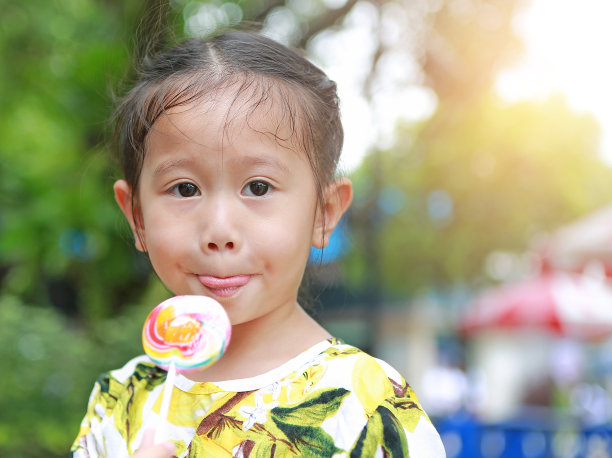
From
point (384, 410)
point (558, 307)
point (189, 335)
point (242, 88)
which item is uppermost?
point (558, 307)

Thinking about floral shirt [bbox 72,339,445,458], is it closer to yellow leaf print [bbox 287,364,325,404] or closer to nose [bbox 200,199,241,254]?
yellow leaf print [bbox 287,364,325,404]

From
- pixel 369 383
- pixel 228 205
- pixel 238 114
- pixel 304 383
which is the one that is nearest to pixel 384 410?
pixel 369 383

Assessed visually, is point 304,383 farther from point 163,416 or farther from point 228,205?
point 228,205

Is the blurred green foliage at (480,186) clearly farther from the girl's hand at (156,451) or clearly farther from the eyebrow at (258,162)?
the girl's hand at (156,451)

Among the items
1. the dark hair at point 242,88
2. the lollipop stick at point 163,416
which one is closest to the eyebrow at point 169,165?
the dark hair at point 242,88

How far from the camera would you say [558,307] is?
869 centimetres

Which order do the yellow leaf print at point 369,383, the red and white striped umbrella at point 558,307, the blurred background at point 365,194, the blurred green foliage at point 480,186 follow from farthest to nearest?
1. the blurred green foliage at point 480,186
2. the red and white striped umbrella at point 558,307
3. the blurred background at point 365,194
4. the yellow leaf print at point 369,383

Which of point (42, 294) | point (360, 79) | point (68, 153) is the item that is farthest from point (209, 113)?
point (360, 79)

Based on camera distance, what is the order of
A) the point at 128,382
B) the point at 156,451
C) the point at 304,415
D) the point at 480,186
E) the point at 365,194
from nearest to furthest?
the point at 156,451 → the point at 304,415 → the point at 128,382 → the point at 365,194 → the point at 480,186

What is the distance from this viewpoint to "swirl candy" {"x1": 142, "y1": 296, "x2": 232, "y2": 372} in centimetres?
135

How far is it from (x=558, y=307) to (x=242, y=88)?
817cm

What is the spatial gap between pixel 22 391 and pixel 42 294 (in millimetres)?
1412

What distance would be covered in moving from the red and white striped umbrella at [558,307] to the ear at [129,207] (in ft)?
25.8

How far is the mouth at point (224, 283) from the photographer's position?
4.53 ft
